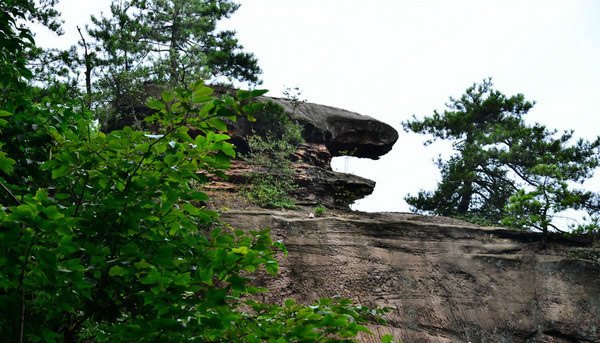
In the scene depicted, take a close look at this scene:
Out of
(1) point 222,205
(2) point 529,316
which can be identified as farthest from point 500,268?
(1) point 222,205

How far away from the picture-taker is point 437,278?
13.0 metres

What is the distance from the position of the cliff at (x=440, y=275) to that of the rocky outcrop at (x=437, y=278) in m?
0.02

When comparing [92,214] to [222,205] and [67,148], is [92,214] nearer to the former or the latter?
[67,148]

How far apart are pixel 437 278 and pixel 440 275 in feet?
0.39

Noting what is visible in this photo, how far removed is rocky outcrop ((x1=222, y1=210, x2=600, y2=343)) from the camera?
12250mm

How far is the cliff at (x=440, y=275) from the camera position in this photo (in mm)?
12266

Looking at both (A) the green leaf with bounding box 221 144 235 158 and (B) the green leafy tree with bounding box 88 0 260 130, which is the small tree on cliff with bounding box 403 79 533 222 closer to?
(B) the green leafy tree with bounding box 88 0 260 130

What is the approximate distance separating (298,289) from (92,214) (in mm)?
8591

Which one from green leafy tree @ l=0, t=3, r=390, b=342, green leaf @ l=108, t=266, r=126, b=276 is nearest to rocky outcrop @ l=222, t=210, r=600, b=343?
green leafy tree @ l=0, t=3, r=390, b=342

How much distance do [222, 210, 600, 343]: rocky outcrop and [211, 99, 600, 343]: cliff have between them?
21 mm

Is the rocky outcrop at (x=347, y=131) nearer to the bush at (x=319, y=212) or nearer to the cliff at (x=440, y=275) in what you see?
the bush at (x=319, y=212)

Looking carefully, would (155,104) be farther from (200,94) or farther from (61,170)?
(61,170)

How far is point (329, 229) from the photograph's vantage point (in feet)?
43.0

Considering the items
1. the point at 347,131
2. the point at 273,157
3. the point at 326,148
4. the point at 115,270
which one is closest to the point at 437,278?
the point at 273,157
